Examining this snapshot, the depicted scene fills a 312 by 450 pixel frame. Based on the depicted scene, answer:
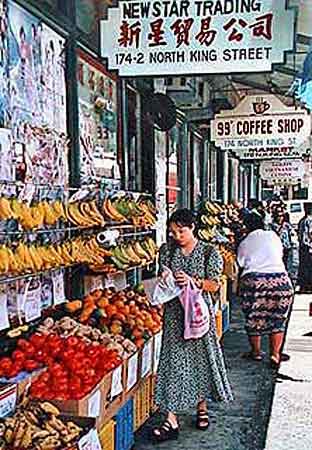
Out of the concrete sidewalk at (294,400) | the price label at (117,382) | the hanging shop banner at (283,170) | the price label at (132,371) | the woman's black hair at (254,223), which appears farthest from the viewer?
the hanging shop banner at (283,170)

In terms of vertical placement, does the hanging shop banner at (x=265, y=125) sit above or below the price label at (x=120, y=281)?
above

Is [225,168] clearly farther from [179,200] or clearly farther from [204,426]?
[204,426]

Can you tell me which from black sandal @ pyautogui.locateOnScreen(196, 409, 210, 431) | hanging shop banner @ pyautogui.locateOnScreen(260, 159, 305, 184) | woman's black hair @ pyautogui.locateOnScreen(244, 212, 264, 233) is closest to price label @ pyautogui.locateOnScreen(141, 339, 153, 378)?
black sandal @ pyautogui.locateOnScreen(196, 409, 210, 431)

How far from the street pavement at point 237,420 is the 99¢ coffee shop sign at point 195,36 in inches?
106

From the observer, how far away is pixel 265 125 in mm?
10805

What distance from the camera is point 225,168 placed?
62.2 ft

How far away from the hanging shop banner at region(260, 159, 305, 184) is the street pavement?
15.5 m

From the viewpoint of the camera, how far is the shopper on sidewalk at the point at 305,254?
1217 cm

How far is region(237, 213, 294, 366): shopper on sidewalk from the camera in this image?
6.93 m

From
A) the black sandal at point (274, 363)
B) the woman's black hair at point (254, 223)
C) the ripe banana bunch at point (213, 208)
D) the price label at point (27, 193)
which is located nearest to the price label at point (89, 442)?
the price label at point (27, 193)

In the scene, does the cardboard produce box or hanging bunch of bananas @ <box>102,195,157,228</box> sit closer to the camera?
the cardboard produce box

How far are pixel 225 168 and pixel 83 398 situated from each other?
15.5 meters

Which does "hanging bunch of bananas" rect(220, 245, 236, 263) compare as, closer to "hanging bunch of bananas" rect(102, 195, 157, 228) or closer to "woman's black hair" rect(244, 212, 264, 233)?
"woman's black hair" rect(244, 212, 264, 233)

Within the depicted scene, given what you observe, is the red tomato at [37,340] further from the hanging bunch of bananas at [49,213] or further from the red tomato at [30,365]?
the hanging bunch of bananas at [49,213]
